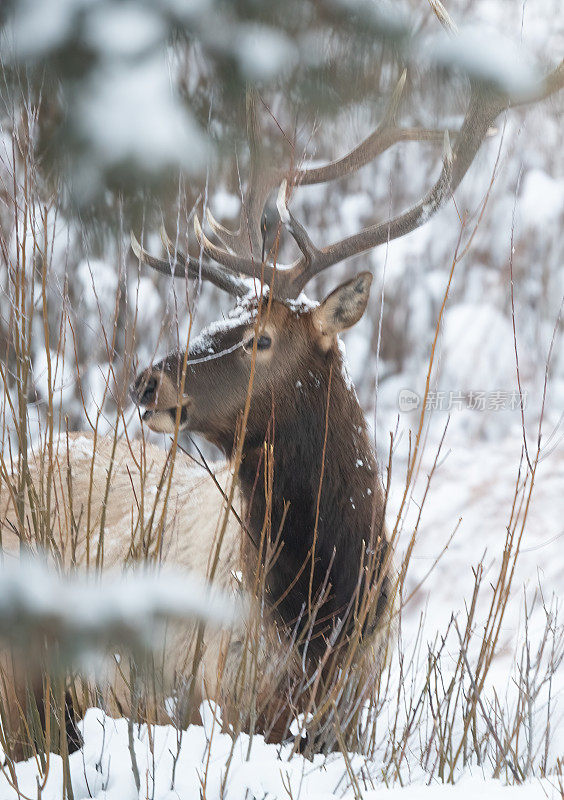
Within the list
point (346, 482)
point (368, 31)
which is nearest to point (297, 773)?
point (346, 482)

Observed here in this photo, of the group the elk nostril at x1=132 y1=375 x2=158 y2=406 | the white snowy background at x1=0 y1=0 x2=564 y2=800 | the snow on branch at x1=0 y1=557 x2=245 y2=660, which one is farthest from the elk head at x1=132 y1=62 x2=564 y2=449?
the snow on branch at x1=0 y1=557 x2=245 y2=660

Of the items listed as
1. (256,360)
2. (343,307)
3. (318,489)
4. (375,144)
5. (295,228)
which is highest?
(375,144)

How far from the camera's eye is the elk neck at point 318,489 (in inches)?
101

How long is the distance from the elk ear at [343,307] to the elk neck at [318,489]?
9cm

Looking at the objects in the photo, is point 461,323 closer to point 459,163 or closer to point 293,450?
point 459,163

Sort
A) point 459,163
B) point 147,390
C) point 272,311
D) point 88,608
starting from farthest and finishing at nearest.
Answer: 1. point 459,163
2. point 272,311
3. point 147,390
4. point 88,608

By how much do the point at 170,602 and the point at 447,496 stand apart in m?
4.51

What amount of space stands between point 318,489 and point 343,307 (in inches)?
22.6

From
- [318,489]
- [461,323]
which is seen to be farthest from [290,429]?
[461,323]

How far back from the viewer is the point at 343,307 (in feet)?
8.77

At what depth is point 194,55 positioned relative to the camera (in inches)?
103

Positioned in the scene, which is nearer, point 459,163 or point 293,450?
point 293,450

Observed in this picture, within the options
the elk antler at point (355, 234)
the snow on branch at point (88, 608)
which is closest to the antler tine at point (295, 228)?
the elk antler at point (355, 234)

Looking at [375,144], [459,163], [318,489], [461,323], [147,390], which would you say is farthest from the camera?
[461,323]
